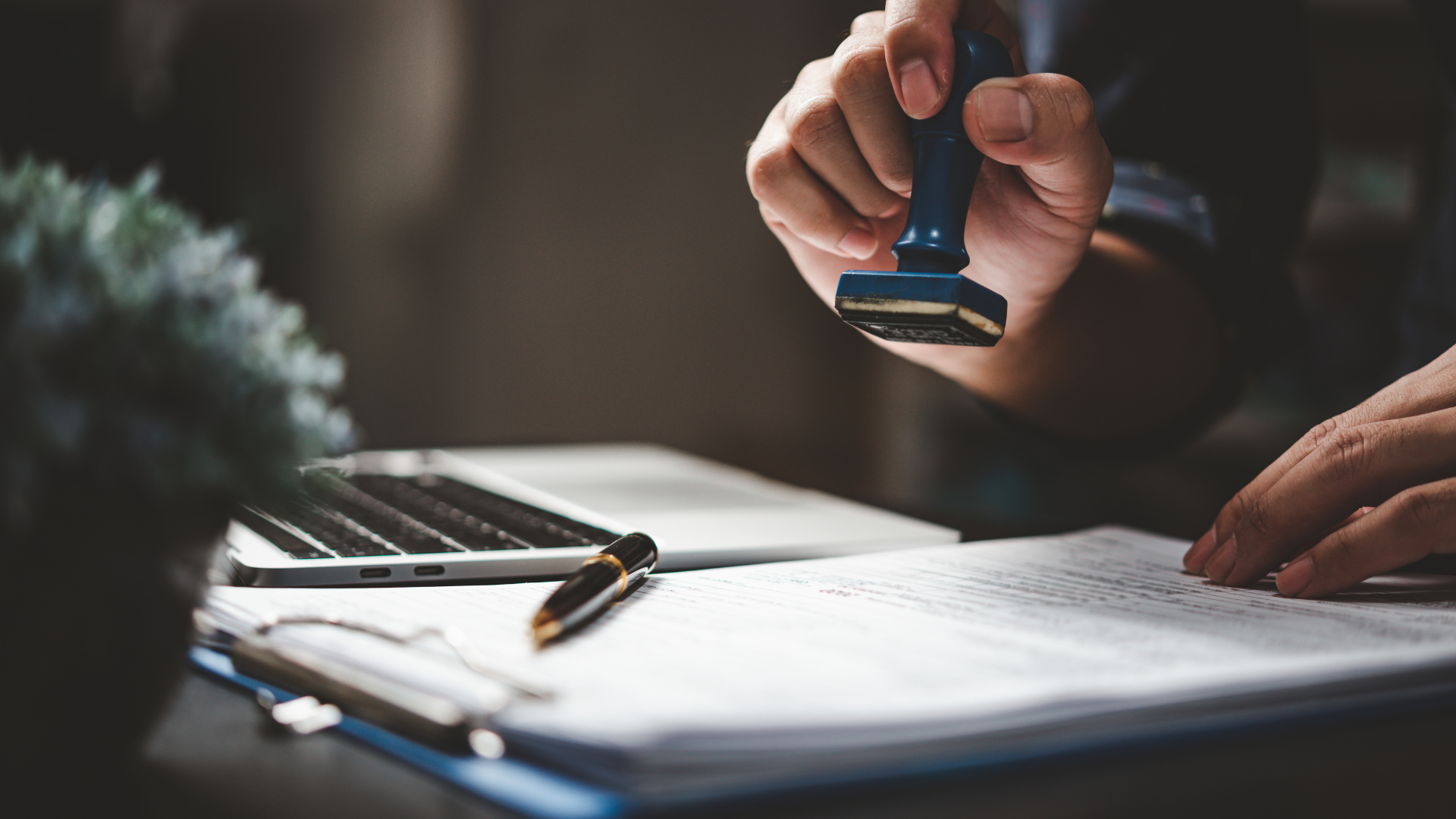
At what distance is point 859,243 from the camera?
55 cm

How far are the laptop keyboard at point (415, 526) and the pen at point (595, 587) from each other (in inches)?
2.8

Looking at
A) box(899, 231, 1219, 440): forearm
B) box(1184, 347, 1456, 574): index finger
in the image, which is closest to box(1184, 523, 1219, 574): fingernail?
box(1184, 347, 1456, 574): index finger

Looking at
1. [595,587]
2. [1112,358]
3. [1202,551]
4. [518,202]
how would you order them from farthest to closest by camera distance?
[518,202] < [1112,358] < [1202,551] < [595,587]

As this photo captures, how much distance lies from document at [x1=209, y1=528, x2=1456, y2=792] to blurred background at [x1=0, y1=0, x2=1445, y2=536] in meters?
1.40

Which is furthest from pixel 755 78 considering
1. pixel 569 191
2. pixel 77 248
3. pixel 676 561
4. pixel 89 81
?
pixel 77 248

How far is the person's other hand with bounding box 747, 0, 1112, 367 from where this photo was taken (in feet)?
1.37

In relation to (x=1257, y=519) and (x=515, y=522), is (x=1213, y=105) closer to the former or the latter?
(x=1257, y=519)

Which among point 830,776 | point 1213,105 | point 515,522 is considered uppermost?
point 1213,105

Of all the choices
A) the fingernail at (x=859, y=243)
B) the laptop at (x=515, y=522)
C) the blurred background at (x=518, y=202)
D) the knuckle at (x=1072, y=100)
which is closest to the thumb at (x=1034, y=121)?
the knuckle at (x=1072, y=100)

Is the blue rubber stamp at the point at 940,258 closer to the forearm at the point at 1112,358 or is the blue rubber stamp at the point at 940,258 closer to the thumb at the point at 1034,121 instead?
the thumb at the point at 1034,121

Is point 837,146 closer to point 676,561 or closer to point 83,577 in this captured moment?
point 676,561

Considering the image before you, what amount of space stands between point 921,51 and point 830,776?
12.1 inches

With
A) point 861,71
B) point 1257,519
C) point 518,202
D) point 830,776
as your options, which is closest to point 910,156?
point 861,71

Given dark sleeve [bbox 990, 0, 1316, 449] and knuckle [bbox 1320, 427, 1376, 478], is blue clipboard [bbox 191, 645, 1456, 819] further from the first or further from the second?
dark sleeve [bbox 990, 0, 1316, 449]
